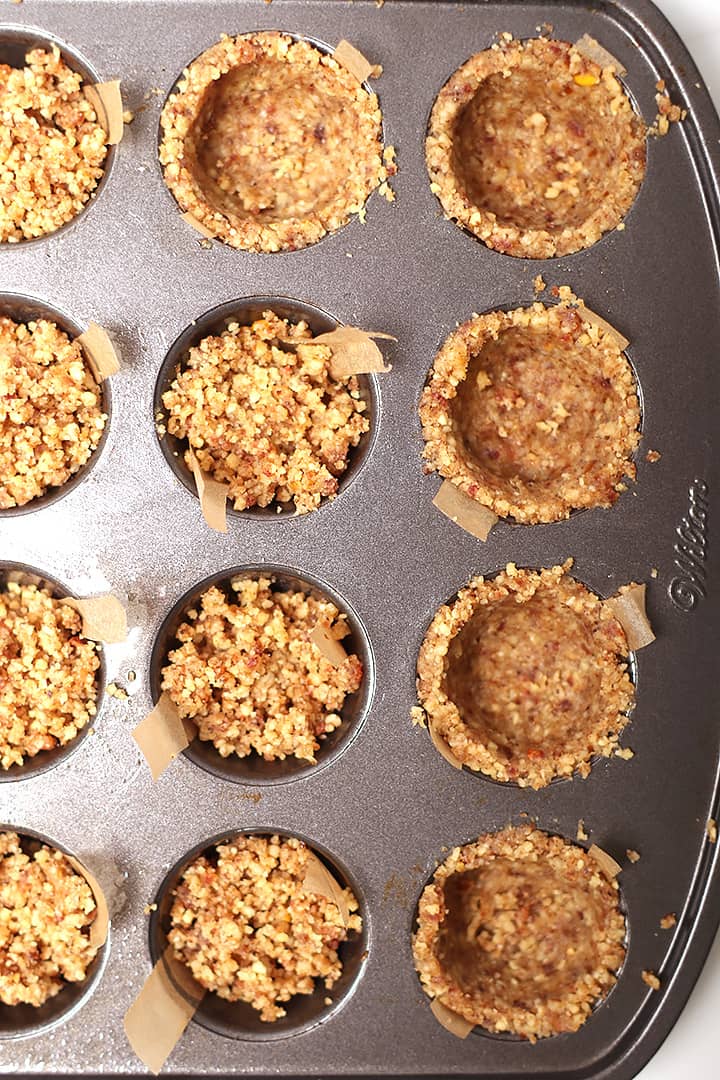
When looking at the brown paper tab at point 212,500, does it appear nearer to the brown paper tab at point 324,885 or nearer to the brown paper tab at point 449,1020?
the brown paper tab at point 324,885

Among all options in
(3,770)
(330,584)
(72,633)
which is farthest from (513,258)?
(3,770)

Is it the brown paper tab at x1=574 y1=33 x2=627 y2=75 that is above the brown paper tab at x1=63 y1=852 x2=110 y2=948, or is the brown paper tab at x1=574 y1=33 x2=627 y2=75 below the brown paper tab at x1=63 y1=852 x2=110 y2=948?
above

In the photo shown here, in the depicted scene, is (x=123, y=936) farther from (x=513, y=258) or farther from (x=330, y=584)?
(x=513, y=258)

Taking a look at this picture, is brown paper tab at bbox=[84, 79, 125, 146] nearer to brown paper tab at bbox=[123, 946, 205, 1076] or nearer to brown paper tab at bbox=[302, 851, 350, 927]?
brown paper tab at bbox=[302, 851, 350, 927]

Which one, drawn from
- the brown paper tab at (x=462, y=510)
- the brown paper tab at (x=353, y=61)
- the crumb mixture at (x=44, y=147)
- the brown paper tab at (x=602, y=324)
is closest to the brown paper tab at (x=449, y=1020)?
the brown paper tab at (x=462, y=510)

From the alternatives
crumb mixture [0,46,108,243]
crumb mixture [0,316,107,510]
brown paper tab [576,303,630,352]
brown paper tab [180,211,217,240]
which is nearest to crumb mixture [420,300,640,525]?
brown paper tab [576,303,630,352]

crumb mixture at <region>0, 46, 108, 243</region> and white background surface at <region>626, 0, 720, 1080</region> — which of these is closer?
crumb mixture at <region>0, 46, 108, 243</region>

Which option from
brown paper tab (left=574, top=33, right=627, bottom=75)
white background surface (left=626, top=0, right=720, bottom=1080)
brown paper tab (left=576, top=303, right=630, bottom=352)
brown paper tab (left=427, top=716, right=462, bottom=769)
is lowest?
white background surface (left=626, top=0, right=720, bottom=1080)
